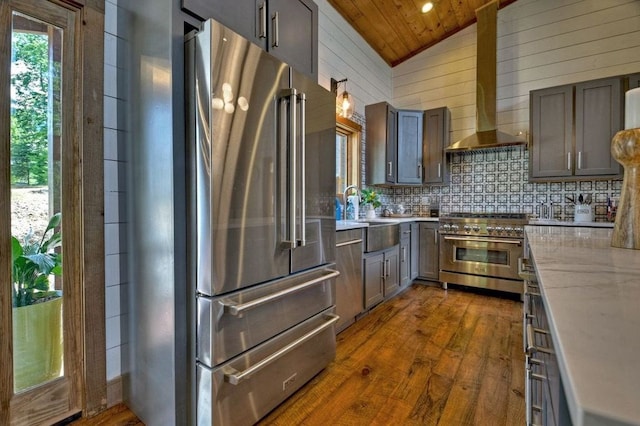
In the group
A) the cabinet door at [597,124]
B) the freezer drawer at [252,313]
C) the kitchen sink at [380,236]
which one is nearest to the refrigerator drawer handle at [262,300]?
the freezer drawer at [252,313]

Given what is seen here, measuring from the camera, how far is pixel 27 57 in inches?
56.9

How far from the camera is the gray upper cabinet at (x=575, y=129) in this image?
10.4 feet

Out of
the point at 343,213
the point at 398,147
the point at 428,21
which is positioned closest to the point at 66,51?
the point at 343,213

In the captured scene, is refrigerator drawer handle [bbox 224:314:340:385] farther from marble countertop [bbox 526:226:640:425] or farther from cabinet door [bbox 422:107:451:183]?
cabinet door [bbox 422:107:451:183]

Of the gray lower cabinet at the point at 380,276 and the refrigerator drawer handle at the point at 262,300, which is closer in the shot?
the refrigerator drawer handle at the point at 262,300

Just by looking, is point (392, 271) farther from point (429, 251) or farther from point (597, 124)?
point (597, 124)

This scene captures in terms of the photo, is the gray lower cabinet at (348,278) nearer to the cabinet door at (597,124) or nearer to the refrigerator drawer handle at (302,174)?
the refrigerator drawer handle at (302,174)

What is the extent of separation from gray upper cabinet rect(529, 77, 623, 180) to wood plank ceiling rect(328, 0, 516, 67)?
1.50 meters

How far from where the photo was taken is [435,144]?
4.26m

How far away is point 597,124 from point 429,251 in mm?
2207

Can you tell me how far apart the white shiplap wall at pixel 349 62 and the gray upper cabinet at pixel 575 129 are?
194 cm

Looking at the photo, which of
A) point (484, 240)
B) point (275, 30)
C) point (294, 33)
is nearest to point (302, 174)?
Result: point (275, 30)

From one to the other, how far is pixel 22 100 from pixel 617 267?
232 cm

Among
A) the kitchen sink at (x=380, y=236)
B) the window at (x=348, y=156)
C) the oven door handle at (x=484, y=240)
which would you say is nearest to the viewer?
the kitchen sink at (x=380, y=236)
